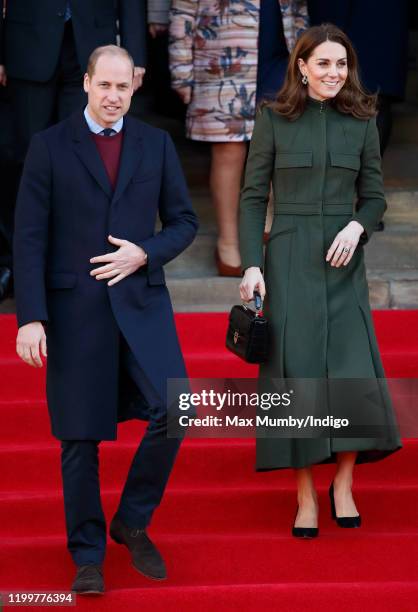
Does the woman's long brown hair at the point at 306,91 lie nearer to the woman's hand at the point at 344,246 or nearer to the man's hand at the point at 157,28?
the woman's hand at the point at 344,246

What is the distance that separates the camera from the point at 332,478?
482cm

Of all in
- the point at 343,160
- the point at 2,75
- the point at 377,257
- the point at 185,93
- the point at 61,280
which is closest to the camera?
the point at 61,280

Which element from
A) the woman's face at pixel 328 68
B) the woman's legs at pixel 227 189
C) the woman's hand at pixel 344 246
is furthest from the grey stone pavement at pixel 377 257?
the woman's face at pixel 328 68

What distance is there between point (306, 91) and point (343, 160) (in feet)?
0.80

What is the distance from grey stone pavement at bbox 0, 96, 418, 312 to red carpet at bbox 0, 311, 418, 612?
75 cm

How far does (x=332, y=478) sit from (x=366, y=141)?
3.72 ft

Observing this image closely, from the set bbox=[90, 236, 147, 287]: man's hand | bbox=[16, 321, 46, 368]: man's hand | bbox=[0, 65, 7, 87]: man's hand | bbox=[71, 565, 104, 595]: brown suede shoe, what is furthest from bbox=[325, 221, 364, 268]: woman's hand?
bbox=[0, 65, 7, 87]: man's hand

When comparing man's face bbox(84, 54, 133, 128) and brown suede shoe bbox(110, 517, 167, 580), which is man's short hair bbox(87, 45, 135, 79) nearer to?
man's face bbox(84, 54, 133, 128)

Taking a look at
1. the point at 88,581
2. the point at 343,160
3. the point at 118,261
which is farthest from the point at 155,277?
the point at 88,581

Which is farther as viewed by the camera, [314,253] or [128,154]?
[314,253]

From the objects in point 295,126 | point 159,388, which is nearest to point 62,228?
point 159,388

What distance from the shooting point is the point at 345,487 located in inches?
177

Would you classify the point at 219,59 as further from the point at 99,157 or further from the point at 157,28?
the point at 99,157

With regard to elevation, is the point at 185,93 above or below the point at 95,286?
above
